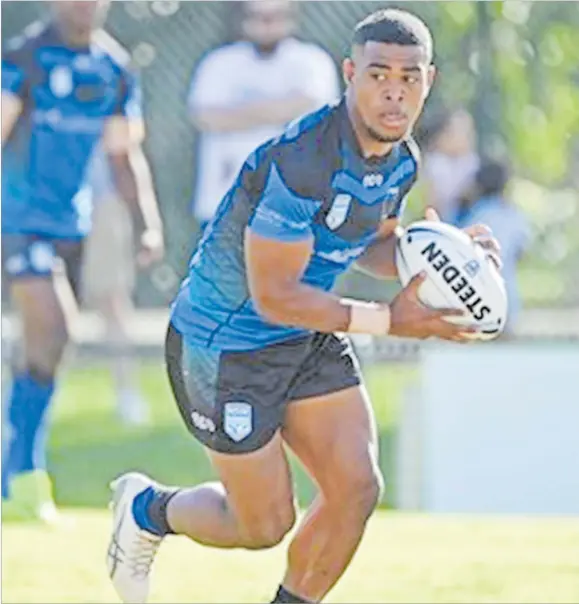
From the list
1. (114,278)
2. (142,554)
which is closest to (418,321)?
(142,554)

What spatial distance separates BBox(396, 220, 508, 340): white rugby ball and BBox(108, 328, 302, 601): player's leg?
18.6 inches

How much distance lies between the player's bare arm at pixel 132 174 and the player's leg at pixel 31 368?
0.45 metres

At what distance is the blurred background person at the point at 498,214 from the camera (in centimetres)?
1491

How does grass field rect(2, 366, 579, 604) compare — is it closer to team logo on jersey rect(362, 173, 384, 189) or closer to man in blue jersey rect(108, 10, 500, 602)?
man in blue jersey rect(108, 10, 500, 602)

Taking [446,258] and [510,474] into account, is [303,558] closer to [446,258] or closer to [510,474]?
[446,258]

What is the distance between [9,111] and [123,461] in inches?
153

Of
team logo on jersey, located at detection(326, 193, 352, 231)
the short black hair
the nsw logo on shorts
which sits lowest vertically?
the nsw logo on shorts

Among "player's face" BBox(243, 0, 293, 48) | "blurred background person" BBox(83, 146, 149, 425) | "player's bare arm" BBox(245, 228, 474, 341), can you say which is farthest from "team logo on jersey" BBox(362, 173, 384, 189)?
"blurred background person" BBox(83, 146, 149, 425)

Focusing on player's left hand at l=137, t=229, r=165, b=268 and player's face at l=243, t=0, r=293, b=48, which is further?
player's face at l=243, t=0, r=293, b=48

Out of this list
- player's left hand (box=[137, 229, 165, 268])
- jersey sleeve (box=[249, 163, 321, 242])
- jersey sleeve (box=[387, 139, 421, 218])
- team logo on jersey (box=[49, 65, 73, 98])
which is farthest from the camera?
team logo on jersey (box=[49, 65, 73, 98])

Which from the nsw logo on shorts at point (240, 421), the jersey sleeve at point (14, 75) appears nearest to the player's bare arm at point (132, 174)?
the jersey sleeve at point (14, 75)

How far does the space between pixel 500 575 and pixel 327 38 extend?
26.1ft

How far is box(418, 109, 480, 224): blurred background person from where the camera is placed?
1519 centimetres

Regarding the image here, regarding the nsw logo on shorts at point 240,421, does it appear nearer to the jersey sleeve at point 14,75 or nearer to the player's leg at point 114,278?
the jersey sleeve at point 14,75
